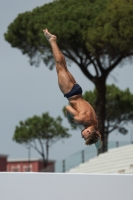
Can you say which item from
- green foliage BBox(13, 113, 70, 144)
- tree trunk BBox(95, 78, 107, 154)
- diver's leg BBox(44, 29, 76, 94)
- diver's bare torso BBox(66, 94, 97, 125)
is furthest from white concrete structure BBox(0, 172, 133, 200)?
green foliage BBox(13, 113, 70, 144)

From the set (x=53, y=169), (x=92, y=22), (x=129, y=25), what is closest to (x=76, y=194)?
(x=53, y=169)

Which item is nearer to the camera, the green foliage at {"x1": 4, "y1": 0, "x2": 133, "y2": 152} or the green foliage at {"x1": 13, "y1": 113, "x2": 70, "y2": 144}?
the green foliage at {"x1": 4, "y1": 0, "x2": 133, "y2": 152}

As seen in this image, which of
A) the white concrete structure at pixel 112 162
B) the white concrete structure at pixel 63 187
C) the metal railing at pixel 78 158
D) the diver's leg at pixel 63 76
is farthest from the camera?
the metal railing at pixel 78 158

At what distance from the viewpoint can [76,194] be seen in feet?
29.5

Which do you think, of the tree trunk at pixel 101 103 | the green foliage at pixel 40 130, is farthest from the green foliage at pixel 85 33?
the green foliage at pixel 40 130

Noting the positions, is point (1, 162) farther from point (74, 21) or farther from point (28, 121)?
point (74, 21)

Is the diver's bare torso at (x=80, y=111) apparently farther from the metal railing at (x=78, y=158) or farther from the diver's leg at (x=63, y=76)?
the metal railing at (x=78, y=158)

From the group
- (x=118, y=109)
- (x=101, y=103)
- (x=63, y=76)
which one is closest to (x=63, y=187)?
(x=63, y=76)

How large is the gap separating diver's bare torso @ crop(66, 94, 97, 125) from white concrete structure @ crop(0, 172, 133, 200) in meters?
0.71

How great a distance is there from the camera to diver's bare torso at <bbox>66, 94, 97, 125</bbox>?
8.95 m

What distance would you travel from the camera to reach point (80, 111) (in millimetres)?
9008

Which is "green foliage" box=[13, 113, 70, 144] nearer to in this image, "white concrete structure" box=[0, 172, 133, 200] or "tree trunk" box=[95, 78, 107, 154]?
"tree trunk" box=[95, 78, 107, 154]

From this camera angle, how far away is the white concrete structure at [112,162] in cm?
2019

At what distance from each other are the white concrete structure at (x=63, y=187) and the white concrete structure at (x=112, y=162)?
1008 cm
